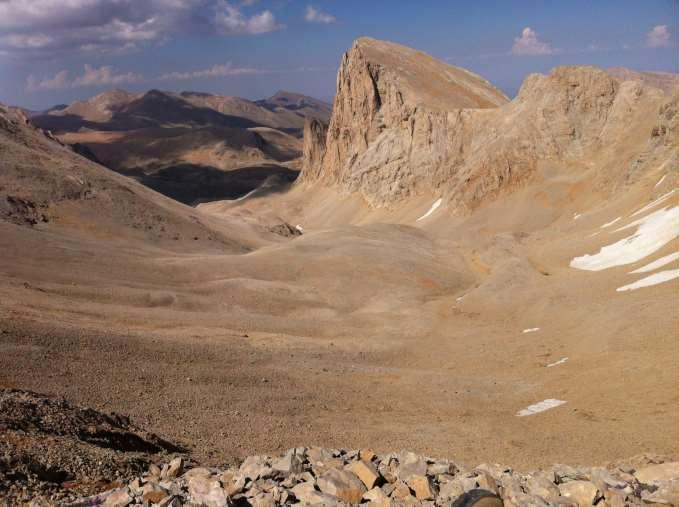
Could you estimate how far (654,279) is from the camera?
25.5 m

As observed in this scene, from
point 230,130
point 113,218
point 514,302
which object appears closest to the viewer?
point 514,302

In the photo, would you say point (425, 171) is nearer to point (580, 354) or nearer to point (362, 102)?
point (362, 102)

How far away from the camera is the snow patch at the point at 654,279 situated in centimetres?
2489

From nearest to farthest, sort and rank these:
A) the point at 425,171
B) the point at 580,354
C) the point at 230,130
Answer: the point at 580,354 < the point at 425,171 < the point at 230,130

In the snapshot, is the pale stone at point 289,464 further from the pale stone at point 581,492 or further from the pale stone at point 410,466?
the pale stone at point 581,492

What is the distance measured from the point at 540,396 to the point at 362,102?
74250 mm

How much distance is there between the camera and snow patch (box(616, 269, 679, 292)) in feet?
81.7

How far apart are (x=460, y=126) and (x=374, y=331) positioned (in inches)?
1957

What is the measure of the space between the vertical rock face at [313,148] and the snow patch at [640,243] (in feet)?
228

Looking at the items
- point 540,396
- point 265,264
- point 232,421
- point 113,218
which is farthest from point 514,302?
point 113,218

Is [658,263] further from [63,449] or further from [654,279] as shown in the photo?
[63,449]

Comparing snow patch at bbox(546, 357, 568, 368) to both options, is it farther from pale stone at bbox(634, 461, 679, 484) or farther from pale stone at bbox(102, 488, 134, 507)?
pale stone at bbox(102, 488, 134, 507)

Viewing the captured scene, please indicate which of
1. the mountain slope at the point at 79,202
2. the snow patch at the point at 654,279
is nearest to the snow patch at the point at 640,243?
the snow patch at the point at 654,279

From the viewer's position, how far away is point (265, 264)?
36.3 m
